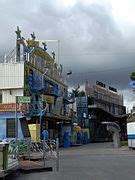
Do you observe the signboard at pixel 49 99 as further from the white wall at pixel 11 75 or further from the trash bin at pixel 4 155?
the trash bin at pixel 4 155

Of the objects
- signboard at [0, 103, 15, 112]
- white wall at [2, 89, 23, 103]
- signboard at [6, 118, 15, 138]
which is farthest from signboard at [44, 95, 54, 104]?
signboard at [6, 118, 15, 138]

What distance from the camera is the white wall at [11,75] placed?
121 ft

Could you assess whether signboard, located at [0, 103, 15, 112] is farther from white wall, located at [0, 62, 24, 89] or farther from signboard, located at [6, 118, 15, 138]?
white wall, located at [0, 62, 24, 89]

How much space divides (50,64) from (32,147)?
2408 cm

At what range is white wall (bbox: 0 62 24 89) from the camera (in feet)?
121

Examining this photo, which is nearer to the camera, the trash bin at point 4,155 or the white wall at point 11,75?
the trash bin at point 4,155

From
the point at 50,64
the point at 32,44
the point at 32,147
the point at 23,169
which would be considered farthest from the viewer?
the point at 50,64

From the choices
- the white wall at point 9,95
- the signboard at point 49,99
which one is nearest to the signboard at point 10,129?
the white wall at point 9,95

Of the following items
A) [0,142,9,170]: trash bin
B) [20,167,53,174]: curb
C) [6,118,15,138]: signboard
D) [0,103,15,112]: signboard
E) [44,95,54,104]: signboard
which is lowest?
[20,167,53,174]: curb

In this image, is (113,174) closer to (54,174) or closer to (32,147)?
(54,174)

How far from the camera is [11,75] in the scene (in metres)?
37.6

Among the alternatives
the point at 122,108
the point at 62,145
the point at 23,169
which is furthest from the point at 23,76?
the point at 122,108

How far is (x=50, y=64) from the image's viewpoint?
46094 mm

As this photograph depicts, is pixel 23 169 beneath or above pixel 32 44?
beneath
